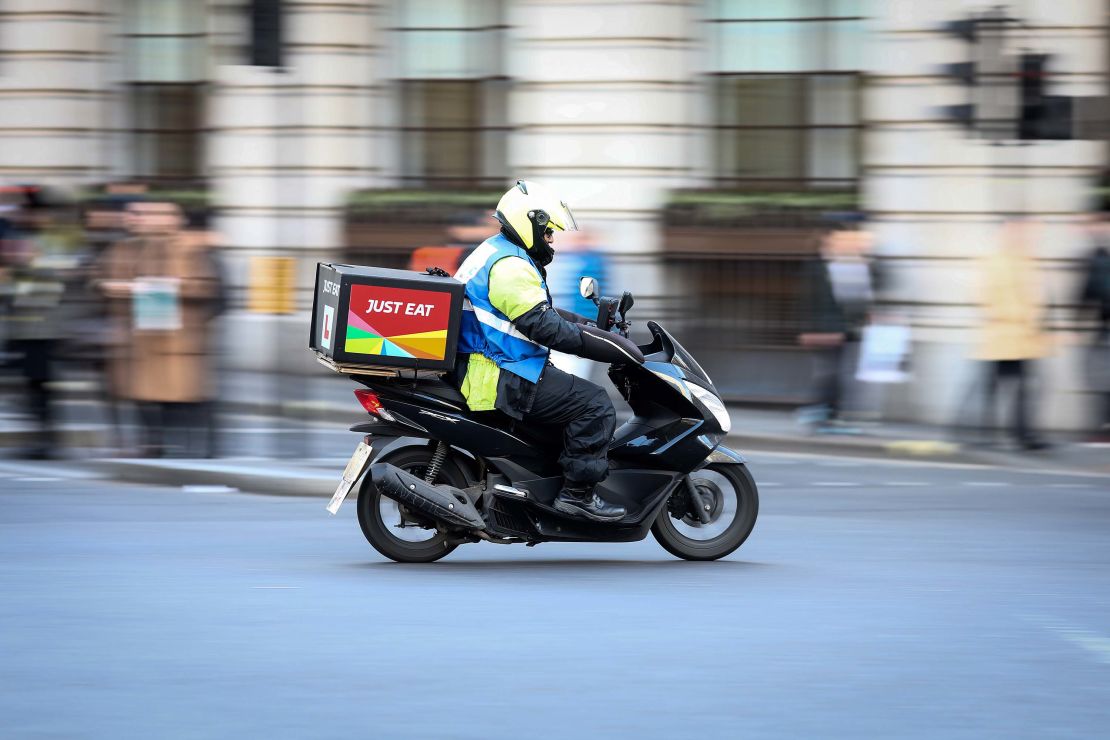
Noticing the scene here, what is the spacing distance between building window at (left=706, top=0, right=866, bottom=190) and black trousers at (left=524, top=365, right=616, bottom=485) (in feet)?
27.7

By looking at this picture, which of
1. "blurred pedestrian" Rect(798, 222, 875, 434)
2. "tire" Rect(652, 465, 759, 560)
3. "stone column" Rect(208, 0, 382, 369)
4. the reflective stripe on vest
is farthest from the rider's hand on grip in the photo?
"stone column" Rect(208, 0, 382, 369)

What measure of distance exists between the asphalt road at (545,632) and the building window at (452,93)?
801 cm

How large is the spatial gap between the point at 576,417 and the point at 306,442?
527 cm

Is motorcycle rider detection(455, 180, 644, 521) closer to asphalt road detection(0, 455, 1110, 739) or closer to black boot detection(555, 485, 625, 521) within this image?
black boot detection(555, 485, 625, 521)

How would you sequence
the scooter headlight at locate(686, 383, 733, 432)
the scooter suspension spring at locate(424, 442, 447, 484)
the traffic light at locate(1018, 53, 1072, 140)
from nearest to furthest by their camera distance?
the scooter suspension spring at locate(424, 442, 447, 484) → the scooter headlight at locate(686, 383, 733, 432) → the traffic light at locate(1018, 53, 1072, 140)

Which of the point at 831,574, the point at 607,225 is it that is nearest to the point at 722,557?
the point at 831,574

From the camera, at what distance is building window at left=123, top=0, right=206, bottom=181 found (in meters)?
17.9

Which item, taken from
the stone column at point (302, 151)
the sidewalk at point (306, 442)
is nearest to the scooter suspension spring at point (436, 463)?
the sidewalk at point (306, 442)

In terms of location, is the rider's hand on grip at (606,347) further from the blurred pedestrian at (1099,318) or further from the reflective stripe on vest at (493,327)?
the blurred pedestrian at (1099,318)

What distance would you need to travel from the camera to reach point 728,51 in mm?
15805

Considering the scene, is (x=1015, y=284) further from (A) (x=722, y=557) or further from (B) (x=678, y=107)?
(A) (x=722, y=557)

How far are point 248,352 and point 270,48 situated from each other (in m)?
6.52

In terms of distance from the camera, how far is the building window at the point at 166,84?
58.9ft

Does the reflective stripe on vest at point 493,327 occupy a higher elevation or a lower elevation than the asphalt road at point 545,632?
higher
